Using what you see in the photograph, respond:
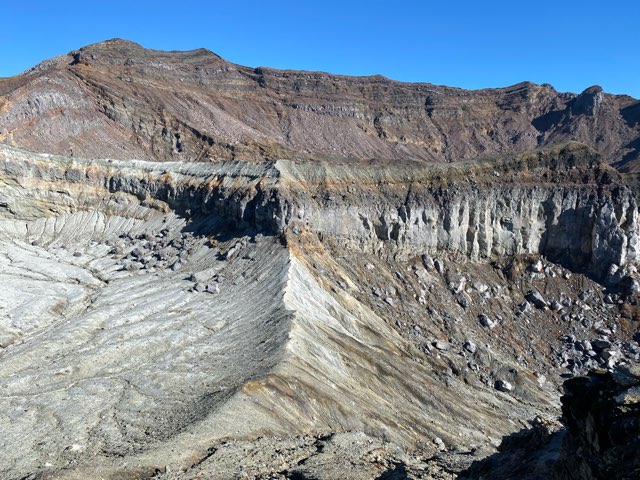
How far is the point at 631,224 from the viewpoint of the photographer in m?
53.2

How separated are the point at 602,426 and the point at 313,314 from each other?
93.3 ft

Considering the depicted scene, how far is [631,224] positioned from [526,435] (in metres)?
41.6

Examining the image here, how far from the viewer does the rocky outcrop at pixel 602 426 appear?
37.0ft

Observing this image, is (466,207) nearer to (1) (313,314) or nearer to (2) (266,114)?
(1) (313,314)

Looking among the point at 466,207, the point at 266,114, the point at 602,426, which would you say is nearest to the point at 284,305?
the point at 466,207

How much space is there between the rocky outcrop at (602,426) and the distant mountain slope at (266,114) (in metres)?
98.2

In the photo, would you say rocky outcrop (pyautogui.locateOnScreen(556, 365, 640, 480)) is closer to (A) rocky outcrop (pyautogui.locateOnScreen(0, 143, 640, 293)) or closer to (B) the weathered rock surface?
(B) the weathered rock surface

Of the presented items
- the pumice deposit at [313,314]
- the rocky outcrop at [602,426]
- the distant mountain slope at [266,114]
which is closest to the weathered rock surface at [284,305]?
the pumice deposit at [313,314]

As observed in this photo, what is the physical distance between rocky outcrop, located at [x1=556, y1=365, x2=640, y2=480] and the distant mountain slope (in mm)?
98196

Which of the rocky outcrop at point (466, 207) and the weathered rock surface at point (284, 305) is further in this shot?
the rocky outcrop at point (466, 207)

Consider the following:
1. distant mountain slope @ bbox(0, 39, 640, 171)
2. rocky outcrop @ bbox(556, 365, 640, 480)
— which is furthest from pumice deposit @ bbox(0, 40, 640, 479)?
distant mountain slope @ bbox(0, 39, 640, 171)

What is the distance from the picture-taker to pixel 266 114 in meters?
151

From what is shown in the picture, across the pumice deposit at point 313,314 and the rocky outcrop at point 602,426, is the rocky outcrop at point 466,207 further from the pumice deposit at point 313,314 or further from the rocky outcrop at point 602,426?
the rocky outcrop at point 602,426

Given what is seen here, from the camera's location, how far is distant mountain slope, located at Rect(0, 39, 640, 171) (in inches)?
4104
